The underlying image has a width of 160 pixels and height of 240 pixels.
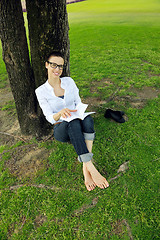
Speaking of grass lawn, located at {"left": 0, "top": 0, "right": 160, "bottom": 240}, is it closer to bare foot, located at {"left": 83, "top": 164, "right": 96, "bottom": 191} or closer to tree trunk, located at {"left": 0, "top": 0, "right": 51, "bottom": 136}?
bare foot, located at {"left": 83, "top": 164, "right": 96, "bottom": 191}

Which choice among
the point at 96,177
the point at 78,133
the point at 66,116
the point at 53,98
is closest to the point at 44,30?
the point at 53,98

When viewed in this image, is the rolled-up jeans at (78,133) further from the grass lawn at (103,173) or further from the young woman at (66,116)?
the grass lawn at (103,173)

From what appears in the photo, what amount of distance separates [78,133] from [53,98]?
0.77m

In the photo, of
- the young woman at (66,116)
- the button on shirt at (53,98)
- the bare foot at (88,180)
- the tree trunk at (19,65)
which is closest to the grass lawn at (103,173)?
the bare foot at (88,180)

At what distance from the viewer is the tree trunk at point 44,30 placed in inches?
111

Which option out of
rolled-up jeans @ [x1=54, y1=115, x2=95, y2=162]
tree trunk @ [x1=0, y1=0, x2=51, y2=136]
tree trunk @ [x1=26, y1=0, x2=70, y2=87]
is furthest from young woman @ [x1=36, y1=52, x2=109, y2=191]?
tree trunk @ [x1=0, y1=0, x2=51, y2=136]

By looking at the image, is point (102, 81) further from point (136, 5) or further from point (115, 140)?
point (136, 5)

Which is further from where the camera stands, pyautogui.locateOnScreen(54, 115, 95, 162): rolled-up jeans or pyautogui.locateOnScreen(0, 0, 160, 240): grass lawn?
pyautogui.locateOnScreen(54, 115, 95, 162): rolled-up jeans

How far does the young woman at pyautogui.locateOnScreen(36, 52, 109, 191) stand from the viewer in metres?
2.79

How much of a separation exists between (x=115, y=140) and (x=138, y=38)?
8.51m

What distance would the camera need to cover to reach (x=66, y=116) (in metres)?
2.89

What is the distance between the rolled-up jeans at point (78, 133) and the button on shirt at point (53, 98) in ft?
0.76

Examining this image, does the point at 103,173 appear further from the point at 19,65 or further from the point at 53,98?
the point at 19,65

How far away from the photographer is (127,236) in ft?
7.86
